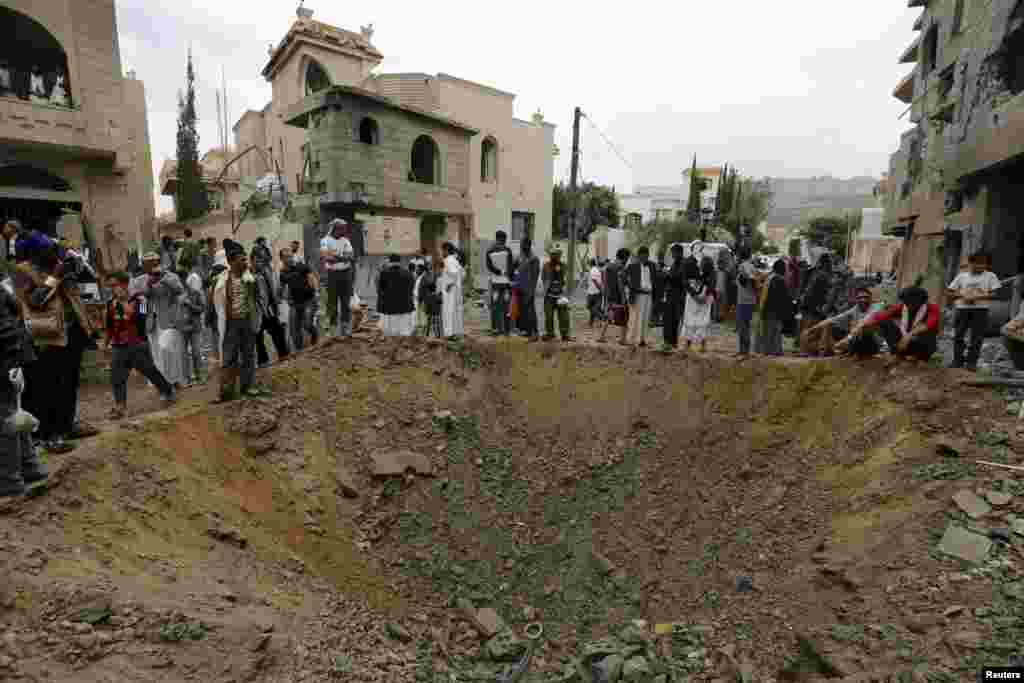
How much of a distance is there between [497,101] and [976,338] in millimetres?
20724

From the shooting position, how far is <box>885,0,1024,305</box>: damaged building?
10.2m

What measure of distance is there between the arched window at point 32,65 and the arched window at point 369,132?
7127mm

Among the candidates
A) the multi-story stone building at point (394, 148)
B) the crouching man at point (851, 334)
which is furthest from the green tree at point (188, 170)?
the crouching man at point (851, 334)

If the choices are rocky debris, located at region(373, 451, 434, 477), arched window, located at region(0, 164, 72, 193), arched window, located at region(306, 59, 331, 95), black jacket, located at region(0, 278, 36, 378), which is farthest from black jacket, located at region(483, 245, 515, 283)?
arched window, located at region(306, 59, 331, 95)

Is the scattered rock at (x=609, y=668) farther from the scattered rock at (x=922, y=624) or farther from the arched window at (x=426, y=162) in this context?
the arched window at (x=426, y=162)

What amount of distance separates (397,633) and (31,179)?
15.7 m

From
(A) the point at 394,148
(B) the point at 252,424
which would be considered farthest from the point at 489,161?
(B) the point at 252,424

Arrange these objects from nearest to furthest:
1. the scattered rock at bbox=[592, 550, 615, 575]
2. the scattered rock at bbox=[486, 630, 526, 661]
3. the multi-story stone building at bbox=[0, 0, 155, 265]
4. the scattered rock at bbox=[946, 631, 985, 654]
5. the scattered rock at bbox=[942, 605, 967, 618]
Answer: the scattered rock at bbox=[946, 631, 985, 654] < the scattered rock at bbox=[942, 605, 967, 618] < the scattered rock at bbox=[486, 630, 526, 661] < the scattered rock at bbox=[592, 550, 615, 575] < the multi-story stone building at bbox=[0, 0, 155, 265]

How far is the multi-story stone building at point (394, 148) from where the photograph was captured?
51.3 ft

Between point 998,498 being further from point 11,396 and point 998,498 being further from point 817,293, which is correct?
point 11,396

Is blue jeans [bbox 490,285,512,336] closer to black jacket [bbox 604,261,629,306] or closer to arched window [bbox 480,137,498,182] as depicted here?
black jacket [bbox 604,261,629,306]

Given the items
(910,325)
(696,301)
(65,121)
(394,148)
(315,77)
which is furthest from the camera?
(315,77)

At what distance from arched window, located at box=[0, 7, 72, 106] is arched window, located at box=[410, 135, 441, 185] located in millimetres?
9605

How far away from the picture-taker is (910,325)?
21.6 ft
